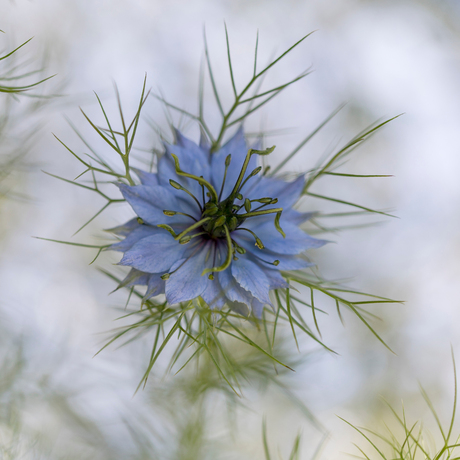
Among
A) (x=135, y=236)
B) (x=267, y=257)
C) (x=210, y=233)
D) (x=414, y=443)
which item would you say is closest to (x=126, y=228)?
(x=135, y=236)

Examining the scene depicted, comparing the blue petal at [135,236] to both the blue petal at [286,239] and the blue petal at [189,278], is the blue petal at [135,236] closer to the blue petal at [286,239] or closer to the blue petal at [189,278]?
the blue petal at [189,278]

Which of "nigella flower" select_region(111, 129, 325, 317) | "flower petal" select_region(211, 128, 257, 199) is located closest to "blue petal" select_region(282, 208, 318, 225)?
"nigella flower" select_region(111, 129, 325, 317)

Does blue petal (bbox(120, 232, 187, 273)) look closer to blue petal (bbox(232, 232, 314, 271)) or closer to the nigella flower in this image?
the nigella flower

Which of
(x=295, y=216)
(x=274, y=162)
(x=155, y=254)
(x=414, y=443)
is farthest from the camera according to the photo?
(x=274, y=162)

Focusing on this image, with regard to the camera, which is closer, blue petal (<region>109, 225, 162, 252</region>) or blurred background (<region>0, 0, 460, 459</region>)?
blue petal (<region>109, 225, 162, 252</region>)

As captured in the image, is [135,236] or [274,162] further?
[274,162]

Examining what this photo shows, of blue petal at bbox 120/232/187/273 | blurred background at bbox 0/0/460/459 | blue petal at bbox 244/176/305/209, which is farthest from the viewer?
blurred background at bbox 0/0/460/459

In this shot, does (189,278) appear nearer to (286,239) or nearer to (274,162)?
(286,239)

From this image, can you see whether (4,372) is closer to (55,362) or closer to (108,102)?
(55,362)
